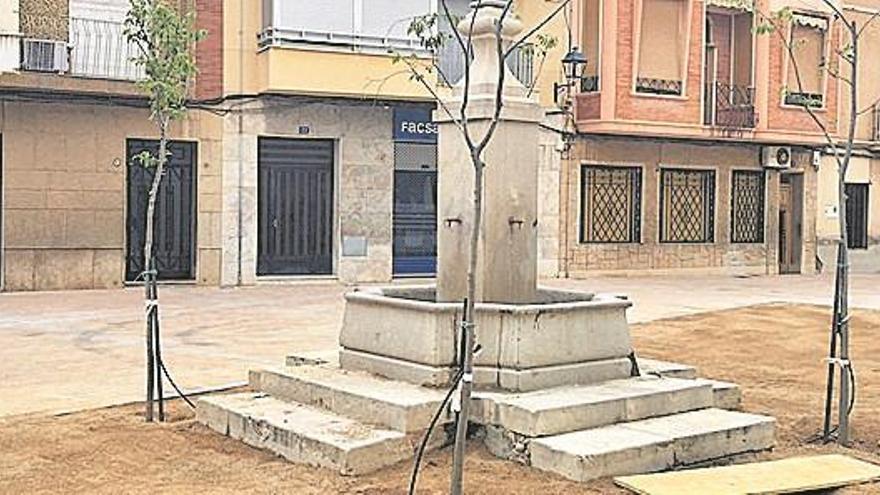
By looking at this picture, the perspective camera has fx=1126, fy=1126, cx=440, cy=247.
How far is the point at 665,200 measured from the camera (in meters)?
25.1

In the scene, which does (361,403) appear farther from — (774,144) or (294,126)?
(774,144)

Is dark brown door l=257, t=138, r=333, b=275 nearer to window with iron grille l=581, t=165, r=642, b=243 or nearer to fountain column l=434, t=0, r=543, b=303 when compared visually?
window with iron grille l=581, t=165, r=642, b=243

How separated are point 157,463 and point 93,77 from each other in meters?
13.5

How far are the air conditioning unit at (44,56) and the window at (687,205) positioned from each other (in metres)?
13.0

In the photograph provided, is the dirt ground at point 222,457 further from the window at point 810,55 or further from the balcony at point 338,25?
the window at point 810,55

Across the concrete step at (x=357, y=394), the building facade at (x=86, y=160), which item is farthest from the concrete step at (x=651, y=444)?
the building facade at (x=86, y=160)

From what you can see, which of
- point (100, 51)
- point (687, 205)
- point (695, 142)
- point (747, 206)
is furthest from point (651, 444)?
point (747, 206)

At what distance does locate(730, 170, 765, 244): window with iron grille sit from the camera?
26.2 meters

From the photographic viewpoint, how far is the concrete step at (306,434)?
20.7 feet

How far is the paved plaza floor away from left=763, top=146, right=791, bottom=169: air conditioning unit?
3798 mm

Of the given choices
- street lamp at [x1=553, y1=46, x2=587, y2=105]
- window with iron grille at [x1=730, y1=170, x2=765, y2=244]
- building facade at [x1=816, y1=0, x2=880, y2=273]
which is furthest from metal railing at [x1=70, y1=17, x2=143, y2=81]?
building facade at [x1=816, y1=0, x2=880, y2=273]

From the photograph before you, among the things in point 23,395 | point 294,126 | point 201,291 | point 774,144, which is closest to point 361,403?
point 23,395

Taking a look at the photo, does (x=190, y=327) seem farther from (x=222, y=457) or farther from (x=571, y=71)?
(x=571, y=71)

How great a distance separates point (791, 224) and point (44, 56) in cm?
1776
